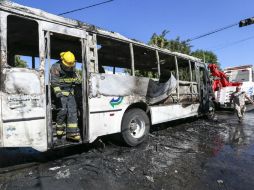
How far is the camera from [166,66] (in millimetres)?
9508

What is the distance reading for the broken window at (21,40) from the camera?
5.43 metres

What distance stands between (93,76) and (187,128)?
5.02 meters

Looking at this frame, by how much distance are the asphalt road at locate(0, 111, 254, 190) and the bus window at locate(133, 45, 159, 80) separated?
7.60 ft

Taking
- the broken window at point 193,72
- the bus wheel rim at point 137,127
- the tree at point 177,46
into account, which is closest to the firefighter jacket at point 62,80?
the bus wheel rim at point 137,127

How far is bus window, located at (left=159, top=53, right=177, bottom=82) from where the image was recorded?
8547mm

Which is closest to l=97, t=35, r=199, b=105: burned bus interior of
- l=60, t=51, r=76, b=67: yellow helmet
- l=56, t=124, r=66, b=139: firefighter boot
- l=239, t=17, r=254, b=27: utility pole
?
l=60, t=51, r=76, b=67: yellow helmet

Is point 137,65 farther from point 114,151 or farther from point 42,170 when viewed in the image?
point 42,170

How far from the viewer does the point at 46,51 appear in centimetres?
529

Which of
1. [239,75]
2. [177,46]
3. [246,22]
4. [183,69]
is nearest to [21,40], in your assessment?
[183,69]

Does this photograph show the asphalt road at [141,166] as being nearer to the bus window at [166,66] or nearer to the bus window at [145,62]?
the bus window at [166,66]

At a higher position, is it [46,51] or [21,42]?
[21,42]

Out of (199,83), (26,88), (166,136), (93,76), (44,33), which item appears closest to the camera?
(26,88)

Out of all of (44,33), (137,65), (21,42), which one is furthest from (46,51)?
(137,65)

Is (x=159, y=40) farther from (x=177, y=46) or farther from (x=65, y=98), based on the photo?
(x=65, y=98)
